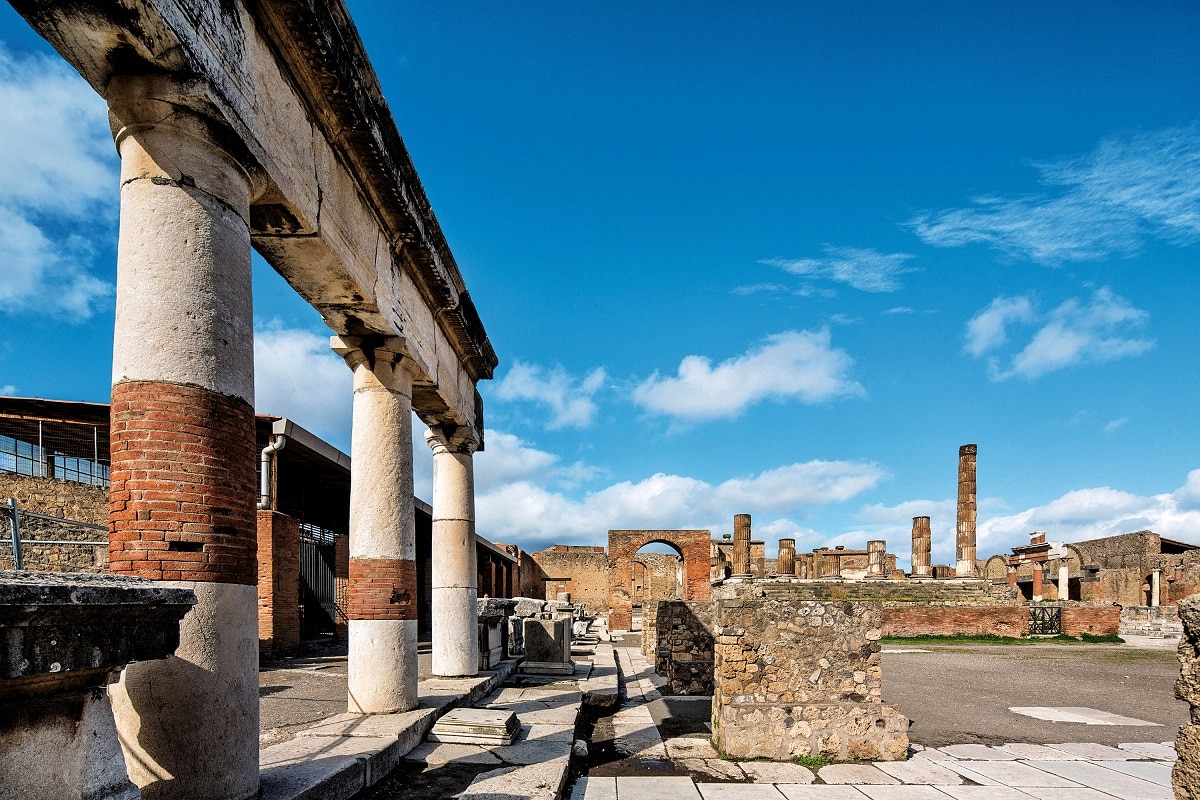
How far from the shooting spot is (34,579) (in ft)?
5.84

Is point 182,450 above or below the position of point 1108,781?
above

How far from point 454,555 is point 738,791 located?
470cm

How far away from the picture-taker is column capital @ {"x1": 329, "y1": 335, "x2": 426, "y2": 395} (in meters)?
6.75

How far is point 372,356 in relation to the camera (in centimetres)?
679

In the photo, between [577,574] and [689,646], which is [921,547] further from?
[689,646]

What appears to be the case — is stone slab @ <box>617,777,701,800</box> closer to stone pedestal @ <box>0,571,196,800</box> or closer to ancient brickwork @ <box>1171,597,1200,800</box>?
ancient brickwork @ <box>1171,597,1200,800</box>

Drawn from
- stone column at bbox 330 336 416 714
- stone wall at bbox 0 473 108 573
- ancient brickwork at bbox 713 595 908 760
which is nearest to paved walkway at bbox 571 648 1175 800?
ancient brickwork at bbox 713 595 908 760

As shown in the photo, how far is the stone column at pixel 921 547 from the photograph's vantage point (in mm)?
33875

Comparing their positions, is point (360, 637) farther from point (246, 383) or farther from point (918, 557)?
point (918, 557)

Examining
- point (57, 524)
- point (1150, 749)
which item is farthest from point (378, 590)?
point (57, 524)

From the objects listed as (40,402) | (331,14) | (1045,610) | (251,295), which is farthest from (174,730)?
(1045,610)

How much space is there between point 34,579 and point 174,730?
6.08ft

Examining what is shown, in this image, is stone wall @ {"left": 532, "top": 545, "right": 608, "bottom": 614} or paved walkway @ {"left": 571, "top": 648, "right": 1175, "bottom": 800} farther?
stone wall @ {"left": 532, "top": 545, "right": 608, "bottom": 614}

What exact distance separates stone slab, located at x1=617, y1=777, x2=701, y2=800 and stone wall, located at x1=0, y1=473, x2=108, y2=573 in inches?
367
